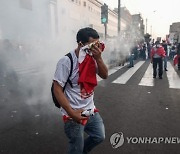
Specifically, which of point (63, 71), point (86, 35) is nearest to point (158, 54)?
point (86, 35)

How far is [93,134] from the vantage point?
6.99ft

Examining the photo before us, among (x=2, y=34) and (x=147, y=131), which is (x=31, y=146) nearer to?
(x=147, y=131)

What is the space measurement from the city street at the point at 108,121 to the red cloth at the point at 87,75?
124 cm

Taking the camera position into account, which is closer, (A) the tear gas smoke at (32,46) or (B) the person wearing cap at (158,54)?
(A) the tear gas smoke at (32,46)

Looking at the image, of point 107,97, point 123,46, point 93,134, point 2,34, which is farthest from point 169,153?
point 123,46

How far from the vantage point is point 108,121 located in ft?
13.2

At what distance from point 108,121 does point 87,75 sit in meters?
2.25

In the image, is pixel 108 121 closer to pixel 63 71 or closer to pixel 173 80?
pixel 63 71

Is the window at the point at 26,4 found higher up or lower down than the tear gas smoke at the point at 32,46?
higher up

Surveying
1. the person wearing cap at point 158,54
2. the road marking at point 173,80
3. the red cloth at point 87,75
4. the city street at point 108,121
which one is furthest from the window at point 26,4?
the person wearing cap at point 158,54

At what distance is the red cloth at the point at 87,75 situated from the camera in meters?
1.92

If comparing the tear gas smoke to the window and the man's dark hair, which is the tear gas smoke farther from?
the man's dark hair

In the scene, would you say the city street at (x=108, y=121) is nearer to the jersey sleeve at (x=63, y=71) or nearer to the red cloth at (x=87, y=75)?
the red cloth at (x=87, y=75)

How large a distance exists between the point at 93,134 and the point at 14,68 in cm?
734
